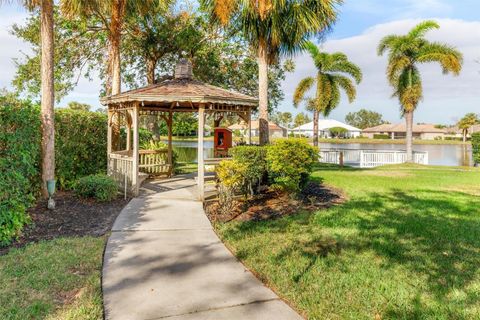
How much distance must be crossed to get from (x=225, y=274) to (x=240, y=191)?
4.59m

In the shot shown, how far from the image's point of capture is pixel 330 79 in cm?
2166

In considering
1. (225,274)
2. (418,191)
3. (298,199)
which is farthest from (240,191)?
(418,191)

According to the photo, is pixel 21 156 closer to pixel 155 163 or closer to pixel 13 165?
pixel 13 165

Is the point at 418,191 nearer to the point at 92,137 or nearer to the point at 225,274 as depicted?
the point at 225,274

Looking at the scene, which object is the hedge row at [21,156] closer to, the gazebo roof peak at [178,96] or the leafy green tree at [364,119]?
the gazebo roof peak at [178,96]

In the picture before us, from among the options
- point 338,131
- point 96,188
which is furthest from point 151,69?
point 338,131

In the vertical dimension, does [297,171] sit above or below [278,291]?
above

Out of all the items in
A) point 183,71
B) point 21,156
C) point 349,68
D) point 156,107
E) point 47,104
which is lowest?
point 21,156

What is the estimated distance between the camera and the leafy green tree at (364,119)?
12406 centimetres

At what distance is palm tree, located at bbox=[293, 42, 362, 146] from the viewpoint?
70.0 ft

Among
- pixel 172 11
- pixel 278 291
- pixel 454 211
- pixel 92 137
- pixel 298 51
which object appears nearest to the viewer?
pixel 278 291

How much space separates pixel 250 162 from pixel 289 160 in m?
0.99

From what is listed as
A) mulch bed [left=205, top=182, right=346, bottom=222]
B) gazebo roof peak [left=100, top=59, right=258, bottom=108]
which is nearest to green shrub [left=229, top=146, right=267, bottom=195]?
mulch bed [left=205, top=182, right=346, bottom=222]

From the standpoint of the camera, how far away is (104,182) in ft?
26.6
